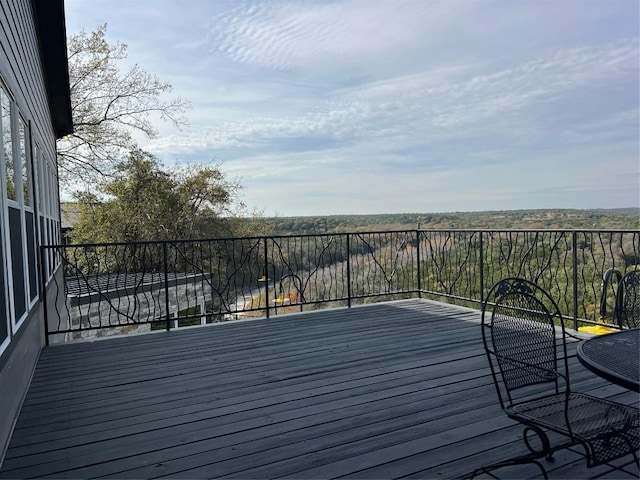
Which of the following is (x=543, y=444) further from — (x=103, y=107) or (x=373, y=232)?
(x=103, y=107)

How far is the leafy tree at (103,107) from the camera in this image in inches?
594

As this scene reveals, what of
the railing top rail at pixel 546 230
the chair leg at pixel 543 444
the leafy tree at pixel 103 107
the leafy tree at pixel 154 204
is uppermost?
the leafy tree at pixel 103 107

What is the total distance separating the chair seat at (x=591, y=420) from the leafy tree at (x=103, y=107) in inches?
629

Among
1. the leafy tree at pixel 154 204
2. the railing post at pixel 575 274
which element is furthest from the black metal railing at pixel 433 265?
the leafy tree at pixel 154 204

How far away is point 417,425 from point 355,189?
19576mm

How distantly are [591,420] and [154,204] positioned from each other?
1583 cm

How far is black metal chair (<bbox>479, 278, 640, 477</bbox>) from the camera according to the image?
1.68 meters

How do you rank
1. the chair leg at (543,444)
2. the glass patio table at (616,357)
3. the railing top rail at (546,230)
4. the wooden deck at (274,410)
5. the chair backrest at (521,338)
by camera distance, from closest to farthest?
the glass patio table at (616,357) → the chair leg at (543,444) → the chair backrest at (521,338) → the wooden deck at (274,410) → the railing top rail at (546,230)

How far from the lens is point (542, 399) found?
2068 millimetres

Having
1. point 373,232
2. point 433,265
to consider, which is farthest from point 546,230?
point 373,232

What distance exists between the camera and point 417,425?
2.54 metres

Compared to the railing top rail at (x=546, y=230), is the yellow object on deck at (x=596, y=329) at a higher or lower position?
lower

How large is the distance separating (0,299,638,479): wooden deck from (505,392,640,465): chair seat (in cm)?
30

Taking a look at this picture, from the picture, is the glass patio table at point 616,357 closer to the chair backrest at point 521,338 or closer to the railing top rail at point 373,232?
the chair backrest at point 521,338
